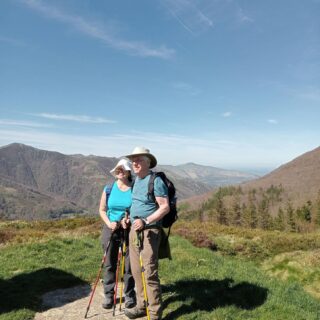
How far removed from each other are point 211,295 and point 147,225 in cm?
314

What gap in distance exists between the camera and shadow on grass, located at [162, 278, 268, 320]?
890cm

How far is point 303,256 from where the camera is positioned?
697 inches

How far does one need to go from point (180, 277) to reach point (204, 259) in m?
2.48

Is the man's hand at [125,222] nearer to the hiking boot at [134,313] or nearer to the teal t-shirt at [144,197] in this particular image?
the teal t-shirt at [144,197]

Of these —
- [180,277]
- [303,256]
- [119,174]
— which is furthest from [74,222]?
[119,174]

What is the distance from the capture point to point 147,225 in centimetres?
765

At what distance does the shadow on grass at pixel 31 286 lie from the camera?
364 inches

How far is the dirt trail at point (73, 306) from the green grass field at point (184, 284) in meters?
0.30

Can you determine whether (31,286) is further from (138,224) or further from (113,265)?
(138,224)

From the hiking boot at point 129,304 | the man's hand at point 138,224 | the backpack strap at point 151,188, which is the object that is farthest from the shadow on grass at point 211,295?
the backpack strap at point 151,188

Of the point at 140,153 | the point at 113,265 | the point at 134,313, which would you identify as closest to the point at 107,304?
the point at 113,265

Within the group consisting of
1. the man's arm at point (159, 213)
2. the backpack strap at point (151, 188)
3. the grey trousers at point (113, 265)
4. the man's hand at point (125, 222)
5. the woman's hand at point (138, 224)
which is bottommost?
the grey trousers at point (113, 265)

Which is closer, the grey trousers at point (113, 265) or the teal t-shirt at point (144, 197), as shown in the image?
the teal t-shirt at point (144, 197)

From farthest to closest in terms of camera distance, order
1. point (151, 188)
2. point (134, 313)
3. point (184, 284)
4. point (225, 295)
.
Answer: point (184, 284) < point (225, 295) < point (134, 313) < point (151, 188)
